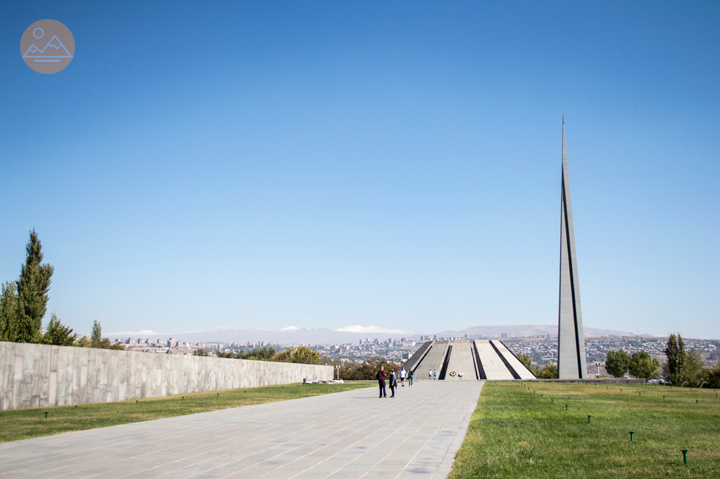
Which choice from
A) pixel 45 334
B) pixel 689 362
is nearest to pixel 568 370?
pixel 689 362

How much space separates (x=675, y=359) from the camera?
167ft

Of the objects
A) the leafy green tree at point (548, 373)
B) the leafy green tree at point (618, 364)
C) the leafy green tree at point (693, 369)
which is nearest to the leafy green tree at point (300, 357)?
the leafy green tree at point (548, 373)

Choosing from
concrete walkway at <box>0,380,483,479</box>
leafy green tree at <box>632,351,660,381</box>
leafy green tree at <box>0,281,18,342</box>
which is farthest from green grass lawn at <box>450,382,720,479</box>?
leafy green tree at <box>632,351,660,381</box>

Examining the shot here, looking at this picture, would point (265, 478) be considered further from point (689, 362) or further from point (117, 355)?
point (689, 362)

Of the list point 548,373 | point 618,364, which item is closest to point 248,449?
point 618,364

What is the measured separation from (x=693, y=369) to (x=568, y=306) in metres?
13.0

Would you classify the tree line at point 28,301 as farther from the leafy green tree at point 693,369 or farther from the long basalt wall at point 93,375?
the leafy green tree at point 693,369

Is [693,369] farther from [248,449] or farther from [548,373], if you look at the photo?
[248,449]

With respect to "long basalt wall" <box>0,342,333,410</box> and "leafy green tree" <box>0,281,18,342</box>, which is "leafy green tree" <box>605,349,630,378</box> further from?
"leafy green tree" <box>0,281,18,342</box>

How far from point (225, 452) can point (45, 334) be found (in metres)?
32.2

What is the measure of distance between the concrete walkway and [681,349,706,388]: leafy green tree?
47.4 m

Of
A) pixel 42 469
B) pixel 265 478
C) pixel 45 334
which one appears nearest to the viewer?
pixel 265 478

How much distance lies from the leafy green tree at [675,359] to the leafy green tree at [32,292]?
180ft

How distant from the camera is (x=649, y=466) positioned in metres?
6.19
